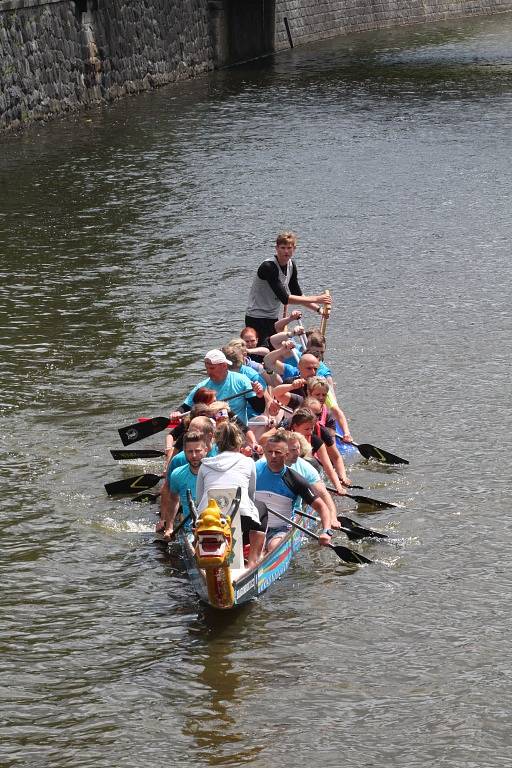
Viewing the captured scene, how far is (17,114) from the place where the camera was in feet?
126

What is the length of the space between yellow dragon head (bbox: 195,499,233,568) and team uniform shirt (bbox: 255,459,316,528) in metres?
1.73

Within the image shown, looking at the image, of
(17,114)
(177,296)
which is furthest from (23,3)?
(177,296)

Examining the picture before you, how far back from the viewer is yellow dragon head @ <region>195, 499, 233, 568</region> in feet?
38.5

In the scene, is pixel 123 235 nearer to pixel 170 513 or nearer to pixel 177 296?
pixel 177 296

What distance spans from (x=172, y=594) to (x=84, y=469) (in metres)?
3.75

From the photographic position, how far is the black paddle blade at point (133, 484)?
51.3 feet

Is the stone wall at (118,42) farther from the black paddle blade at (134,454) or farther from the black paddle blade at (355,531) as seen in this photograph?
the black paddle blade at (355,531)

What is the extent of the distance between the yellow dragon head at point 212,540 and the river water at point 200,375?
3.18 ft

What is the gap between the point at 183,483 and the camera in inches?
544

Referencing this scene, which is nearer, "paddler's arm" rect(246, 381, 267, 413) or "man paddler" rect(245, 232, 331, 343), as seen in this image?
"paddler's arm" rect(246, 381, 267, 413)

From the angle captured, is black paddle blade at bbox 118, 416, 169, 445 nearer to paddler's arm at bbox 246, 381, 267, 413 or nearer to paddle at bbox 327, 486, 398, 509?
paddler's arm at bbox 246, 381, 267, 413

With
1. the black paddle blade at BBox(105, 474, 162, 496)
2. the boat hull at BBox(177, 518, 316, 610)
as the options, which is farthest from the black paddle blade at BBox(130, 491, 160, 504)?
the boat hull at BBox(177, 518, 316, 610)

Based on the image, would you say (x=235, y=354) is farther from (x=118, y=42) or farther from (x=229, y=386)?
(x=118, y=42)

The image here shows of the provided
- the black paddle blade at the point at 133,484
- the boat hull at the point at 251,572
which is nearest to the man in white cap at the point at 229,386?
the black paddle blade at the point at 133,484
